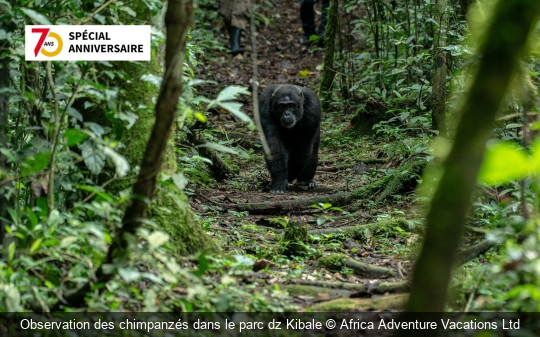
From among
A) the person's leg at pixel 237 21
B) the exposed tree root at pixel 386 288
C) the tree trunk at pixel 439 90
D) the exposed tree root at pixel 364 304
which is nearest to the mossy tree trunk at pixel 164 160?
the exposed tree root at pixel 364 304

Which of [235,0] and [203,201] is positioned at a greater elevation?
[235,0]

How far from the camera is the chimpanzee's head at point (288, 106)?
27.1 feet

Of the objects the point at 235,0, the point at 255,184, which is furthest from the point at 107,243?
the point at 235,0

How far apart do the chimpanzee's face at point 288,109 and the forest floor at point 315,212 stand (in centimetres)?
94

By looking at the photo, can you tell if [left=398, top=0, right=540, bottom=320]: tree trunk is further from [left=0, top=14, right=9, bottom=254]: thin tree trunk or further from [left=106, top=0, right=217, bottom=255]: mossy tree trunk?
[left=0, top=14, right=9, bottom=254]: thin tree trunk

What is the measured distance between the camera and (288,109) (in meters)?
8.29

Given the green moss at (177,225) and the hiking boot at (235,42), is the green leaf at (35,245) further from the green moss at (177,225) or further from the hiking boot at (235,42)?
the hiking boot at (235,42)

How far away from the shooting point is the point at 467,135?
85.4 inches

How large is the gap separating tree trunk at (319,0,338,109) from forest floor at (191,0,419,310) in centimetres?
35

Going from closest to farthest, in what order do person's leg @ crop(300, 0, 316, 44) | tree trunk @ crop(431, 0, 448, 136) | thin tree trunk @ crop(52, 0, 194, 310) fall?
thin tree trunk @ crop(52, 0, 194, 310) < tree trunk @ crop(431, 0, 448, 136) < person's leg @ crop(300, 0, 316, 44)

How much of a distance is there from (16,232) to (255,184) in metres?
5.59

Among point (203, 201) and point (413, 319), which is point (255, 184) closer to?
point (203, 201)

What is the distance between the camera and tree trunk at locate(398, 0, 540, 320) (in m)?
2.11

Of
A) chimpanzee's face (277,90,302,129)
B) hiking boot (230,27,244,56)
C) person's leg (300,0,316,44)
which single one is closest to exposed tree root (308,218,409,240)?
chimpanzee's face (277,90,302,129)
